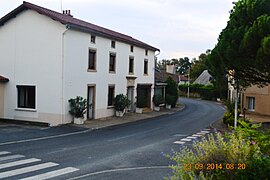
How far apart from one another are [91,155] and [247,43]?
25.7 ft

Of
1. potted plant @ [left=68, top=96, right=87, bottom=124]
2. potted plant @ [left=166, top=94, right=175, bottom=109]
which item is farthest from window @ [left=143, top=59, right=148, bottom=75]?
potted plant @ [left=68, top=96, right=87, bottom=124]

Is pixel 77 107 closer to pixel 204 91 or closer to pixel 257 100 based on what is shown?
pixel 257 100

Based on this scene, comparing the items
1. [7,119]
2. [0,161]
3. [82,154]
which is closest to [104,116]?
[7,119]

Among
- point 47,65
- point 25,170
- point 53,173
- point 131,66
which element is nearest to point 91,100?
point 47,65

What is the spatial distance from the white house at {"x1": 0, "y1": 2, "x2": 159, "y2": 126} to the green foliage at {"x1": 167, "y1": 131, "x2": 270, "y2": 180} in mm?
15182

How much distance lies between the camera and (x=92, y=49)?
73.6 feet

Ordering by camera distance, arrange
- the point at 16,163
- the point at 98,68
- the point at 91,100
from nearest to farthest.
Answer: the point at 16,163 < the point at 91,100 < the point at 98,68

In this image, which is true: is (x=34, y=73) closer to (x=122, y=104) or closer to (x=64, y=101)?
(x=64, y=101)

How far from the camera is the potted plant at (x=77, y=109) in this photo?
20.0 metres

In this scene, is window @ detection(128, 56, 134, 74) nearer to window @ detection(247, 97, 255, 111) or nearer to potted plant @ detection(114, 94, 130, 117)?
potted plant @ detection(114, 94, 130, 117)

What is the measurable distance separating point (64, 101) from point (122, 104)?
6541mm

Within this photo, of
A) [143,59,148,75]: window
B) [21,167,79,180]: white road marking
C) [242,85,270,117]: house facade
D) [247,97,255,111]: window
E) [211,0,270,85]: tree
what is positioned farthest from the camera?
[143,59,148,75]: window

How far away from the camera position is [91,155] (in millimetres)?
11641

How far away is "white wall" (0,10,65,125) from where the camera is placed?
64.6 feet
